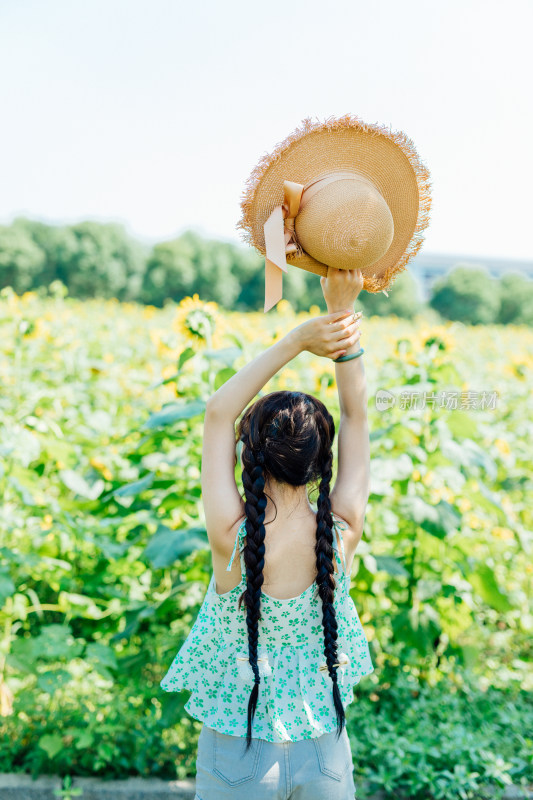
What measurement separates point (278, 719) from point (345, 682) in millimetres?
201

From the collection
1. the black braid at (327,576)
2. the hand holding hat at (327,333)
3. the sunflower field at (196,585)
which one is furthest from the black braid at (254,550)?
the sunflower field at (196,585)

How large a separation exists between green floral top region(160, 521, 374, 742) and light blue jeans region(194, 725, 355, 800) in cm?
3

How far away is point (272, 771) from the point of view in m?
1.30

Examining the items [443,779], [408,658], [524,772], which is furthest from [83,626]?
[524,772]

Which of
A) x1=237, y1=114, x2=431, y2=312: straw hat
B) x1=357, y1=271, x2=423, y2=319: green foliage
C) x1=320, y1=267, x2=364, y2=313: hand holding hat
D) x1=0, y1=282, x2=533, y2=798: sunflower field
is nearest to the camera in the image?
x1=237, y1=114, x2=431, y2=312: straw hat

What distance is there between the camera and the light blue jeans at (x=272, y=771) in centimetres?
129

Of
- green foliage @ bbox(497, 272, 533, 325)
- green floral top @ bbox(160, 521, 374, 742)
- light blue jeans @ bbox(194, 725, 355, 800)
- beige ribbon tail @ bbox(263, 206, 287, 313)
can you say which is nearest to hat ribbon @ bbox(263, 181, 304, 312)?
beige ribbon tail @ bbox(263, 206, 287, 313)

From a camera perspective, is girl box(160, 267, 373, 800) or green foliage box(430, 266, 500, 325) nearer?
girl box(160, 267, 373, 800)

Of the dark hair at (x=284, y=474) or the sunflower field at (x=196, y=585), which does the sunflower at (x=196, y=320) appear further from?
the dark hair at (x=284, y=474)

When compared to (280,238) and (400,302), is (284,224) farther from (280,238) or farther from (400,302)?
(400,302)

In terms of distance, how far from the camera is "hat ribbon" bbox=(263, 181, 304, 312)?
4.24 ft

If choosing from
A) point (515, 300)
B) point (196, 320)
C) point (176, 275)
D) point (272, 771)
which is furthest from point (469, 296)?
point (272, 771)

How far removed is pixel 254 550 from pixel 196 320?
1.38 metres

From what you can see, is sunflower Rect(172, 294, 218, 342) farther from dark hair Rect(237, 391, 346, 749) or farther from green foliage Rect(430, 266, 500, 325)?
green foliage Rect(430, 266, 500, 325)
